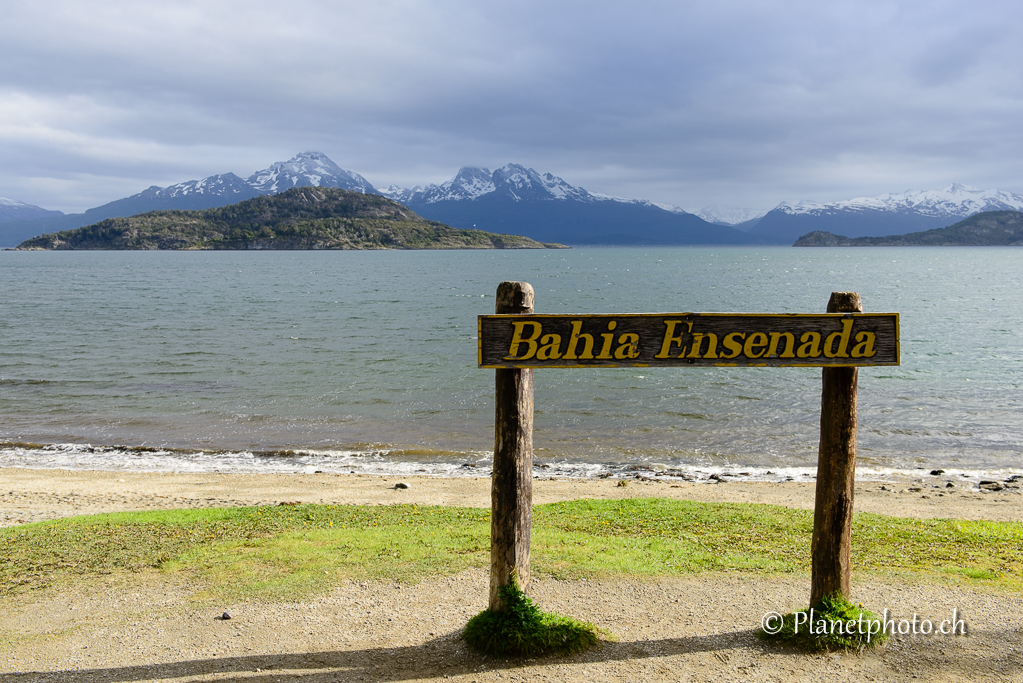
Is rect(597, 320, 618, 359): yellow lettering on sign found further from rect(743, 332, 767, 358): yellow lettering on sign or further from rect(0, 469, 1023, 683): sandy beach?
rect(0, 469, 1023, 683): sandy beach

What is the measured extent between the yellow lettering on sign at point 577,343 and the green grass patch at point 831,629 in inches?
126

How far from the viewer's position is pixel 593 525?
1055 cm

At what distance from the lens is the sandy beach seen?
578 cm

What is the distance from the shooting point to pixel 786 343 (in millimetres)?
5891

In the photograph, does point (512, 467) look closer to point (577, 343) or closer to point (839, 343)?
point (577, 343)

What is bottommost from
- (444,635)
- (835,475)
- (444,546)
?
(444,546)

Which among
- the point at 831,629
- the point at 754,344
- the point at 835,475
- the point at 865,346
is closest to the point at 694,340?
the point at 754,344

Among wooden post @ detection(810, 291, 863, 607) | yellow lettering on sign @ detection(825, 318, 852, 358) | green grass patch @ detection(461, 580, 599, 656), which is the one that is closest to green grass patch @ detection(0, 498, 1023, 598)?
green grass patch @ detection(461, 580, 599, 656)

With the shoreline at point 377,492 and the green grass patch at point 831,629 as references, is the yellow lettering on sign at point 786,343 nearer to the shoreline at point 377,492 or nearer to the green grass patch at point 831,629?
the green grass patch at point 831,629

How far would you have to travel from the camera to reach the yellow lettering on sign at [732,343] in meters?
5.90

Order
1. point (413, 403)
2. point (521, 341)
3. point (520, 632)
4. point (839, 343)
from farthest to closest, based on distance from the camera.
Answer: point (413, 403)
point (520, 632)
point (839, 343)
point (521, 341)

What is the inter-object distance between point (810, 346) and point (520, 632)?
11.9 feet

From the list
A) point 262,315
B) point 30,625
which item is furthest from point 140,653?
point 262,315

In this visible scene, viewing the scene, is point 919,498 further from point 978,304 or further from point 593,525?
point 978,304
